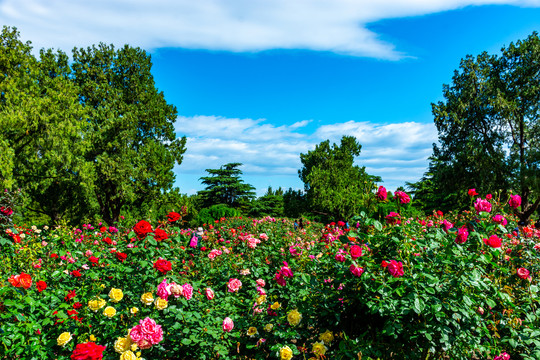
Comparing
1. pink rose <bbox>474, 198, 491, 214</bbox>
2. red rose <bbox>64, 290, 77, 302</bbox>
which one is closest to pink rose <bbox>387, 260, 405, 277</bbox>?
pink rose <bbox>474, 198, 491, 214</bbox>

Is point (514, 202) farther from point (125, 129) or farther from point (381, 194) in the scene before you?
point (125, 129)

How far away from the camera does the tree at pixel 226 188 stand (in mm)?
31469

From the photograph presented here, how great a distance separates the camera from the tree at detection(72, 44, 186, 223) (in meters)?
16.4

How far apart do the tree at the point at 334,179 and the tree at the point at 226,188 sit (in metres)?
11.0

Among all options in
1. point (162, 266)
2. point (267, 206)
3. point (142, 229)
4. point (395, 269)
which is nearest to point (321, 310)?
point (395, 269)

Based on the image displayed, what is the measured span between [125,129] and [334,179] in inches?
439

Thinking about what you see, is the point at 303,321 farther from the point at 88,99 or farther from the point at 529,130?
the point at 529,130

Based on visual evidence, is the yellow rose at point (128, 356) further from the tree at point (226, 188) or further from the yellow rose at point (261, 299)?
the tree at point (226, 188)

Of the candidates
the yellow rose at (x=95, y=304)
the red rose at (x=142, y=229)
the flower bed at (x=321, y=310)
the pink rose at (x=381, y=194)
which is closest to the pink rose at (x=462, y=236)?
the flower bed at (x=321, y=310)

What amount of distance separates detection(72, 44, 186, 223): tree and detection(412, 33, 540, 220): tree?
15.0m

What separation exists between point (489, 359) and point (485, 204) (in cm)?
131

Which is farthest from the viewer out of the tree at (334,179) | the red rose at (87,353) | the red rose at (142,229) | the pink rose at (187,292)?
the tree at (334,179)

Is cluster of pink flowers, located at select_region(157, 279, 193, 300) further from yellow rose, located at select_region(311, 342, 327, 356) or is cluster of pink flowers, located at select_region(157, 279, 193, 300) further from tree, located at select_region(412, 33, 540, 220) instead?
tree, located at select_region(412, 33, 540, 220)

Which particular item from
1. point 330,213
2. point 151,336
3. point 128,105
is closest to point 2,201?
point 151,336
